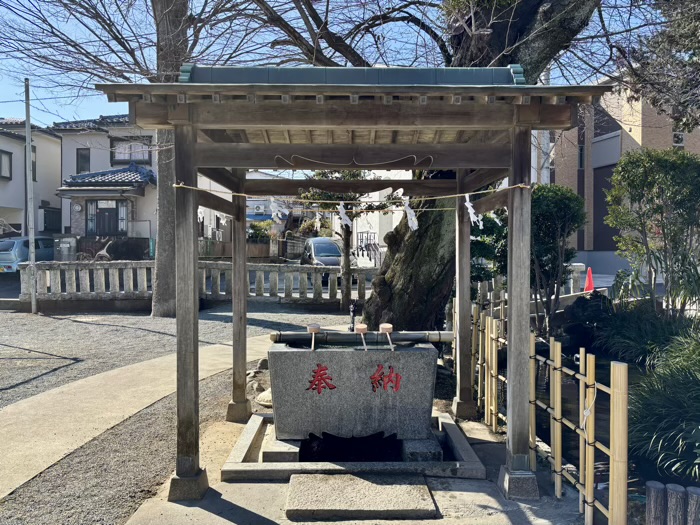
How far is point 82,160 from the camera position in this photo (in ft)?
99.2

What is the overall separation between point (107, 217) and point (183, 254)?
24.6 m

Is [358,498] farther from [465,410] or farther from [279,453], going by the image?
[465,410]

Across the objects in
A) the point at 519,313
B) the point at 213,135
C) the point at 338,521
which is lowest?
the point at 338,521

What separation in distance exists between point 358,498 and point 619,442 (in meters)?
1.88

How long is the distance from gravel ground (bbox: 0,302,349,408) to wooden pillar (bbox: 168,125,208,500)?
379cm

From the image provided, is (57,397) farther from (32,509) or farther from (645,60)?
(645,60)

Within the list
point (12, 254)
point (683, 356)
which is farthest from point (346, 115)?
point (12, 254)

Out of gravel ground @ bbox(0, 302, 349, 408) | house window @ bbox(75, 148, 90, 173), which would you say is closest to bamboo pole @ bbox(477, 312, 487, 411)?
gravel ground @ bbox(0, 302, 349, 408)

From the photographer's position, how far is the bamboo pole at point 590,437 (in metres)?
4.07

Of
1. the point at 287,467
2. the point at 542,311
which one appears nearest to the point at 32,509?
the point at 287,467

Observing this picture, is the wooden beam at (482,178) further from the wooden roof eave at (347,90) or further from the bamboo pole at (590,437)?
the bamboo pole at (590,437)

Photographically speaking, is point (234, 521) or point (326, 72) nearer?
point (234, 521)

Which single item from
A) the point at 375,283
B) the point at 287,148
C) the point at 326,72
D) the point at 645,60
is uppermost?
the point at 645,60

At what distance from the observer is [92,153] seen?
29922 millimetres
